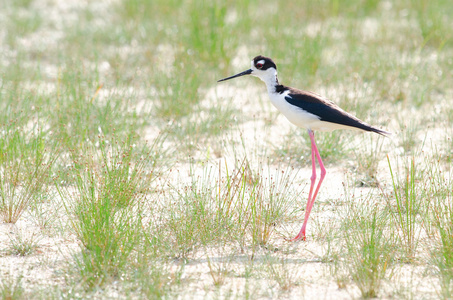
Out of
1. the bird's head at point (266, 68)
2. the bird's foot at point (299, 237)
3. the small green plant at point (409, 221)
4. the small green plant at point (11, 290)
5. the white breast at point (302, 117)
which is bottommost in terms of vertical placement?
the small green plant at point (11, 290)

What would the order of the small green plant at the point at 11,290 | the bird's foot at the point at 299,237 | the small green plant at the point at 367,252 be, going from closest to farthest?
1. the small green plant at the point at 11,290
2. the small green plant at the point at 367,252
3. the bird's foot at the point at 299,237

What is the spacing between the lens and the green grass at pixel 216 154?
336cm

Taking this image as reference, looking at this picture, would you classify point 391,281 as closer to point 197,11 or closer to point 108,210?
point 108,210

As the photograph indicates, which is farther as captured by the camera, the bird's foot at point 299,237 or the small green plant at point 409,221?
the bird's foot at point 299,237

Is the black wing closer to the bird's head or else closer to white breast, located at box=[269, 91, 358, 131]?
white breast, located at box=[269, 91, 358, 131]

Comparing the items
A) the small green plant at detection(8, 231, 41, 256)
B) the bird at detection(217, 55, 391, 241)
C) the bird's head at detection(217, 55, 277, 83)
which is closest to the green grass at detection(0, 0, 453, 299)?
the small green plant at detection(8, 231, 41, 256)

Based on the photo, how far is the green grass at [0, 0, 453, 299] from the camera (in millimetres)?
3363

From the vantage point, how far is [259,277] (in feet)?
11.0

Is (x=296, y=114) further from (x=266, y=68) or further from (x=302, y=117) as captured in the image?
(x=266, y=68)

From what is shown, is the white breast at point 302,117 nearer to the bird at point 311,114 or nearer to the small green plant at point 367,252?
the bird at point 311,114

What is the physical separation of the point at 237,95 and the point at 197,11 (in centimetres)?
136

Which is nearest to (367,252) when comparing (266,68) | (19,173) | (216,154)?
(266,68)

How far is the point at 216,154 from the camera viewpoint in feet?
17.3

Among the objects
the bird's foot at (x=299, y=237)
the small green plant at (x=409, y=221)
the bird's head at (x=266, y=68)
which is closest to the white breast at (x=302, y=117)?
the bird's head at (x=266, y=68)
